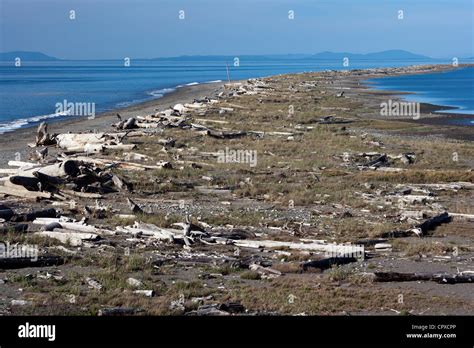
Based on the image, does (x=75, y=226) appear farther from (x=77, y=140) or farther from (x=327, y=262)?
(x=77, y=140)

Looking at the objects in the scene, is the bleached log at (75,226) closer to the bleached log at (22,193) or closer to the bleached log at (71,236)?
the bleached log at (71,236)

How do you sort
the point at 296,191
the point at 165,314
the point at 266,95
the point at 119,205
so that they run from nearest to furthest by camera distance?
the point at 165,314 < the point at 119,205 < the point at 296,191 < the point at 266,95

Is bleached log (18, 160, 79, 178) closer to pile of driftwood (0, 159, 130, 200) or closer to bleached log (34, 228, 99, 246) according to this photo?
pile of driftwood (0, 159, 130, 200)

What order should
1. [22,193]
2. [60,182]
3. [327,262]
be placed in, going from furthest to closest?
1. [60,182]
2. [22,193]
3. [327,262]

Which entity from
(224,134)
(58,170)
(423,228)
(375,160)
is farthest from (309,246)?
(224,134)

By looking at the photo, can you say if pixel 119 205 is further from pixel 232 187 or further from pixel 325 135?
pixel 325 135
